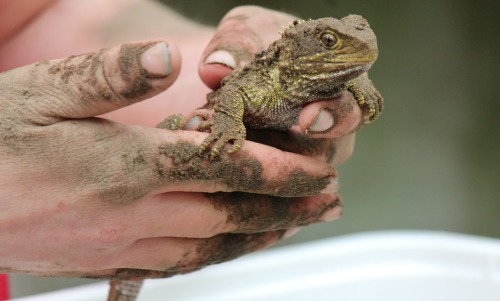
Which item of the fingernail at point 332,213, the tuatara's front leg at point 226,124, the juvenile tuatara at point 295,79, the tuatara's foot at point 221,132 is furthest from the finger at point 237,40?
the fingernail at point 332,213

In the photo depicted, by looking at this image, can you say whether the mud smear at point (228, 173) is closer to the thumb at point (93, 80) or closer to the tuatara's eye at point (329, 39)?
the thumb at point (93, 80)

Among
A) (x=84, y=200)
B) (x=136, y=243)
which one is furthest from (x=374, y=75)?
(x=84, y=200)

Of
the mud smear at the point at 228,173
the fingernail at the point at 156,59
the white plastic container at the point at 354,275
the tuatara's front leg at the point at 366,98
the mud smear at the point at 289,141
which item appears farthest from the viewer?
the white plastic container at the point at 354,275

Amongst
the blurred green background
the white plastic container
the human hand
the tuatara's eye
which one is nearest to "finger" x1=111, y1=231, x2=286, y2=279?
the human hand

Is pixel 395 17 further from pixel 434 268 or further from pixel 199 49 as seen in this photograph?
pixel 434 268

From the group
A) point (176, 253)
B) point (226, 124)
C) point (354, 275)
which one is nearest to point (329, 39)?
point (226, 124)

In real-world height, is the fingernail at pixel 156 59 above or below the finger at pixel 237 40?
below
